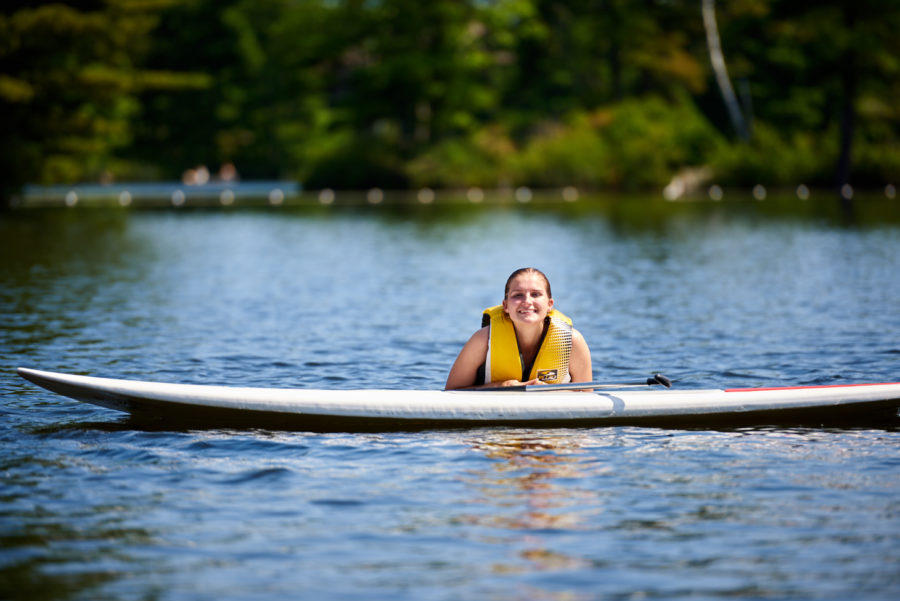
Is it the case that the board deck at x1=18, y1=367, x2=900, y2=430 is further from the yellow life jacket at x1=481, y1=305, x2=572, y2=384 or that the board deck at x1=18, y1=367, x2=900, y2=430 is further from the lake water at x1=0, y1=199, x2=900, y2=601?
the yellow life jacket at x1=481, y1=305, x2=572, y2=384

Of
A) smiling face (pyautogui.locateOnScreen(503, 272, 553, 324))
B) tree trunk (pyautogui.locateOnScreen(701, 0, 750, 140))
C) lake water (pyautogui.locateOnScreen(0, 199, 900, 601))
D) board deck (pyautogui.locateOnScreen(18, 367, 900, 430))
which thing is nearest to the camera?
lake water (pyautogui.locateOnScreen(0, 199, 900, 601))

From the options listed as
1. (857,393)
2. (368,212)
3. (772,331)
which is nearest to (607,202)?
(368,212)

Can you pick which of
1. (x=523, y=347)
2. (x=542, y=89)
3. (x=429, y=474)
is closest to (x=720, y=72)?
(x=542, y=89)

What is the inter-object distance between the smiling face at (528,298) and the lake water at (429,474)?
878mm

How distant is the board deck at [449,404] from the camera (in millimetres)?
9070

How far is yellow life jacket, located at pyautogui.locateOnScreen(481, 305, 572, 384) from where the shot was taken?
9.13 meters

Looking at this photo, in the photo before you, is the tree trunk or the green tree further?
the tree trunk

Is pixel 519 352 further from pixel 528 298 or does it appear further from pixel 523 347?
pixel 528 298

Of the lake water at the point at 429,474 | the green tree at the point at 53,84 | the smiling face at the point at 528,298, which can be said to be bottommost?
the lake water at the point at 429,474

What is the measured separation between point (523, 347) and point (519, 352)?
0.08 metres

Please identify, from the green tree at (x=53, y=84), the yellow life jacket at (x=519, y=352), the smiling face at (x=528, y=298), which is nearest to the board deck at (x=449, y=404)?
the yellow life jacket at (x=519, y=352)

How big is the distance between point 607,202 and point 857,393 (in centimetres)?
4255

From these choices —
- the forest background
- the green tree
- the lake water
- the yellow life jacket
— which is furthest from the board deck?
the forest background

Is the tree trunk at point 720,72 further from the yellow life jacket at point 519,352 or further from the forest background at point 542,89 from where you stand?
the yellow life jacket at point 519,352
